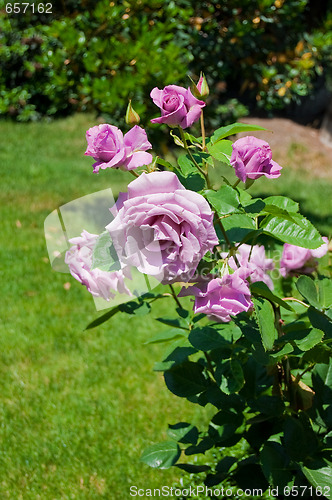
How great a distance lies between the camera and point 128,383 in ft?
9.43

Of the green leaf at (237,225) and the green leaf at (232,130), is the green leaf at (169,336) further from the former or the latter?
the green leaf at (232,130)

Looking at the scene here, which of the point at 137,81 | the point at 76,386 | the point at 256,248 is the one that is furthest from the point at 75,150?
the point at 256,248

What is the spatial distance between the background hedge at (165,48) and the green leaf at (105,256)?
10.7 ft

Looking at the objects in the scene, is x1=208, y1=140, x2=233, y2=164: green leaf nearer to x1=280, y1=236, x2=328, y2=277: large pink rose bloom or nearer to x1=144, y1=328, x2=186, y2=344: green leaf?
x1=280, y1=236, x2=328, y2=277: large pink rose bloom

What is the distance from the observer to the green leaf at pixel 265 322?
1.19 meters

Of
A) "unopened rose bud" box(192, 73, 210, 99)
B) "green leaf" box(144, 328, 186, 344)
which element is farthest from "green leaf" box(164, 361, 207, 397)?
"unopened rose bud" box(192, 73, 210, 99)

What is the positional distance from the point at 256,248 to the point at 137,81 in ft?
9.58

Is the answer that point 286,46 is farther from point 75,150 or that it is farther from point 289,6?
point 75,150

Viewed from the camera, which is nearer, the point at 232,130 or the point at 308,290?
the point at 232,130

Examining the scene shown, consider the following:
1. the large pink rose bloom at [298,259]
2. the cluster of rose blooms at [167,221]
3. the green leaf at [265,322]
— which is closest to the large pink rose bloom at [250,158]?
the cluster of rose blooms at [167,221]

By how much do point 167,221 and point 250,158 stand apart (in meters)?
0.26

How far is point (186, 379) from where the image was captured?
5.13ft

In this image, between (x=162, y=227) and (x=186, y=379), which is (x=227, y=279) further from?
(x=186, y=379)

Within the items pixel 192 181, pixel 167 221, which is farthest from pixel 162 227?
pixel 192 181
